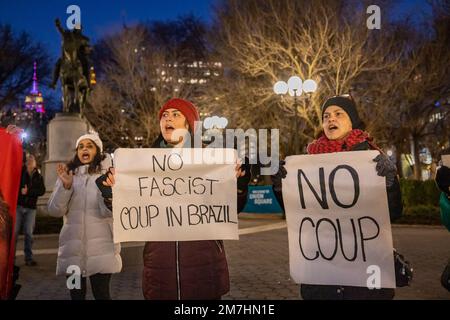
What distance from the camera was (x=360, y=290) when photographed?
11.0ft

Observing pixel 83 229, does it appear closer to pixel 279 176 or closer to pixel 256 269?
pixel 279 176

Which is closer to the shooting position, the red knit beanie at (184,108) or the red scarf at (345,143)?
the red scarf at (345,143)

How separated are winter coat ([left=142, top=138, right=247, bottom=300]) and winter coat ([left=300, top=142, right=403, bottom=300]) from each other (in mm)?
661

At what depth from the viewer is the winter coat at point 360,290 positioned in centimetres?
331

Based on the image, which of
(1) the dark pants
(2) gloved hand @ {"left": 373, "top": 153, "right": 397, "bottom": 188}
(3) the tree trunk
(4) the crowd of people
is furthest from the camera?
(3) the tree trunk

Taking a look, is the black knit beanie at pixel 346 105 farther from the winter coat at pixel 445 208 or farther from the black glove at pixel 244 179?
the winter coat at pixel 445 208

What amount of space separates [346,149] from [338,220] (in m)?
0.52

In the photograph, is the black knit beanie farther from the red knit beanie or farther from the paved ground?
the paved ground

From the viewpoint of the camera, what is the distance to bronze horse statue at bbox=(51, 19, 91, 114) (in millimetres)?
17422

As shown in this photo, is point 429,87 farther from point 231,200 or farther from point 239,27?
point 231,200

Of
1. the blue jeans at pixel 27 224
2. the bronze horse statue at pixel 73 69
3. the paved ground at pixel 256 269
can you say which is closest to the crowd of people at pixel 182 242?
the paved ground at pixel 256 269

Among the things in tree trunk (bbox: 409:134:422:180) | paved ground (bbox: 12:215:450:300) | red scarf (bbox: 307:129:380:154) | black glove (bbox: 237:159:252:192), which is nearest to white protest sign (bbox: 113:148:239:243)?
black glove (bbox: 237:159:252:192)

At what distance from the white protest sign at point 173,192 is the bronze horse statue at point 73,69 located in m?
14.7

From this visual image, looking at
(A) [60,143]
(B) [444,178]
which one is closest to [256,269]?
(B) [444,178]
